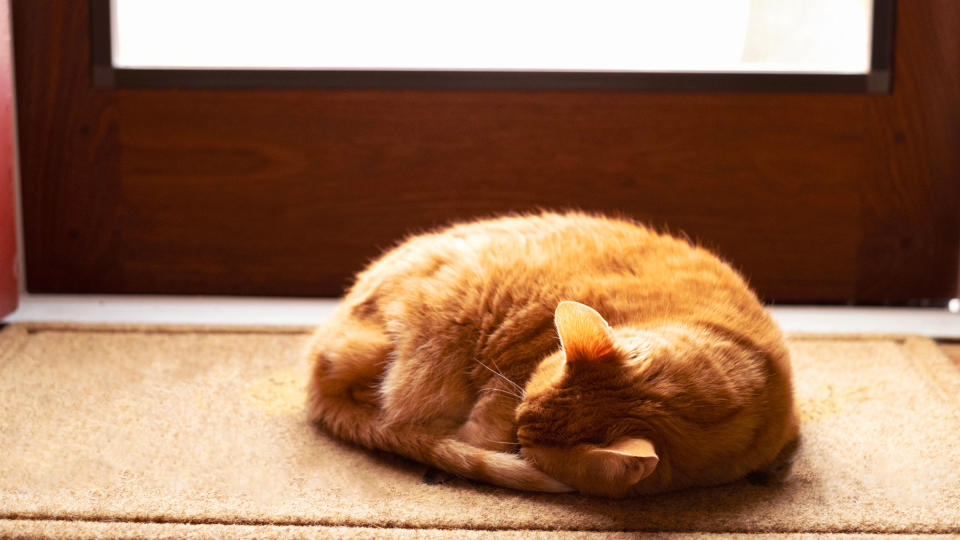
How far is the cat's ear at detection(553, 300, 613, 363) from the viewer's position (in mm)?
1209

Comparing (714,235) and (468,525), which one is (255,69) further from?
(468,525)

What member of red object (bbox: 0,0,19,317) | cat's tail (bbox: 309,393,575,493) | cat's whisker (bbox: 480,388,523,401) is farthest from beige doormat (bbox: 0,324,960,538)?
red object (bbox: 0,0,19,317)

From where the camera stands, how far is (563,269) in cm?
148

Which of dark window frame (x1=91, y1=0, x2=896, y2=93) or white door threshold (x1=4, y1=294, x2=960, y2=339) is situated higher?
dark window frame (x1=91, y1=0, x2=896, y2=93)

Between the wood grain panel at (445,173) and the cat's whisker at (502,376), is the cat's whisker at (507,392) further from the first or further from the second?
the wood grain panel at (445,173)

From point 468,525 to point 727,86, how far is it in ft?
4.31

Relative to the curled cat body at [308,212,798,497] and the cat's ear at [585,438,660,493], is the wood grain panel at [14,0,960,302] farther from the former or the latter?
the cat's ear at [585,438,660,493]

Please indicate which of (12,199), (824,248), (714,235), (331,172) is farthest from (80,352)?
(824,248)

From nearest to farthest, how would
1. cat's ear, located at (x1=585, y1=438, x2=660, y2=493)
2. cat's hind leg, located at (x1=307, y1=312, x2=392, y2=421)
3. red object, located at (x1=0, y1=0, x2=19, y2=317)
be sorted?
cat's ear, located at (x1=585, y1=438, x2=660, y2=493)
cat's hind leg, located at (x1=307, y1=312, x2=392, y2=421)
red object, located at (x1=0, y1=0, x2=19, y2=317)

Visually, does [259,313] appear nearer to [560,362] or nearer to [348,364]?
[348,364]

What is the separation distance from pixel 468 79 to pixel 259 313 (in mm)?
713

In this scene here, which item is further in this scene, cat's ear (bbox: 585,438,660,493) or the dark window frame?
the dark window frame

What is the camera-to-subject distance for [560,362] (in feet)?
4.31

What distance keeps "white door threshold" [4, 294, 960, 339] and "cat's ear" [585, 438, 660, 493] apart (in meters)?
1.04
